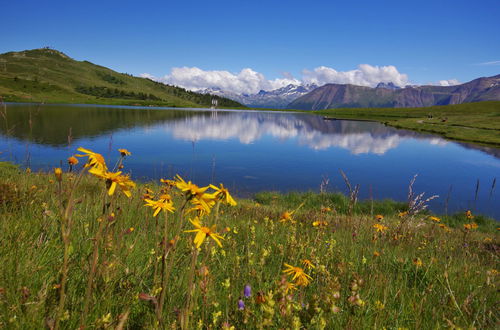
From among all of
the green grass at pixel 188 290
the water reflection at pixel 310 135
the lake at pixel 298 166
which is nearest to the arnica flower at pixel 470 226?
the green grass at pixel 188 290

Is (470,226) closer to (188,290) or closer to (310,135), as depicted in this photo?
(188,290)

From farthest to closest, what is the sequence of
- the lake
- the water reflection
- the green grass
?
the water reflection, the lake, the green grass

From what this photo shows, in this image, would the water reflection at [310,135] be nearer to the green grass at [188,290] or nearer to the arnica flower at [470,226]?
the arnica flower at [470,226]

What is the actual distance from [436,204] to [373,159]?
46.2ft

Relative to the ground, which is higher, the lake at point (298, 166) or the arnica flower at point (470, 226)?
the arnica flower at point (470, 226)

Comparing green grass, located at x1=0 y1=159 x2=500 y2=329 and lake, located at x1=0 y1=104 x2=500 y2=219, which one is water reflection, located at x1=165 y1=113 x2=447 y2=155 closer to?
lake, located at x1=0 y1=104 x2=500 y2=219

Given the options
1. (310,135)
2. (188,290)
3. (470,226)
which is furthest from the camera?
(310,135)

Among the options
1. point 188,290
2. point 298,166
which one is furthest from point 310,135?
point 188,290

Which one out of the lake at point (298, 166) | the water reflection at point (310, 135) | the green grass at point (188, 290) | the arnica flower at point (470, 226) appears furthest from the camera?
the water reflection at point (310, 135)

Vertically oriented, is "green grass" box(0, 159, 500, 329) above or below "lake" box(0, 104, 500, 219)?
above

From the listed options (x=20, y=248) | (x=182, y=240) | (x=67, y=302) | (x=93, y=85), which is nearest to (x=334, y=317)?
(x=67, y=302)

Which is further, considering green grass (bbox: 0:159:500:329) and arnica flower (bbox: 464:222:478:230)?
arnica flower (bbox: 464:222:478:230)

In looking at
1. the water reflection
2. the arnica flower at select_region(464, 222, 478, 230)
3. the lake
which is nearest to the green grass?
the arnica flower at select_region(464, 222, 478, 230)

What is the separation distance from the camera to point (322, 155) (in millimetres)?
30359
